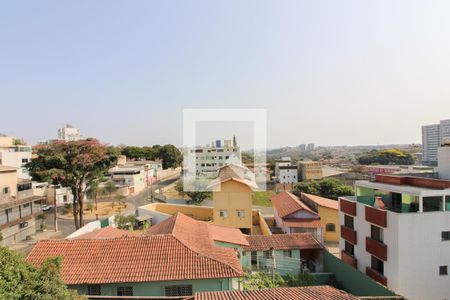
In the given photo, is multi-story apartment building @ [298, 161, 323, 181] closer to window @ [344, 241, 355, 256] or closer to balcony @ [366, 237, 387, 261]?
window @ [344, 241, 355, 256]

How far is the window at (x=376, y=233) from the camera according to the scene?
11.9 m

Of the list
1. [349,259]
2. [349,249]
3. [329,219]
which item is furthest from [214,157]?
[349,259]

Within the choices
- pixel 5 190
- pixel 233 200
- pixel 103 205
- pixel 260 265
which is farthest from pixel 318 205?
pixel 103 205

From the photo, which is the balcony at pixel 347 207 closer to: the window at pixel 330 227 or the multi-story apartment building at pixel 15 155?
the window at pixel 330 227

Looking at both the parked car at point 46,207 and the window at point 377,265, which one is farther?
the parked car at point 46,207

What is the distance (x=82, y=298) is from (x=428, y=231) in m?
10.7

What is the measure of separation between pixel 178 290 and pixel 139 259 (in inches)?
62.9

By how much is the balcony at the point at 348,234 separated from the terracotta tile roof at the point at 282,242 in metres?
1.26

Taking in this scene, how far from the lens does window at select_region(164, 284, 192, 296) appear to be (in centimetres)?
933

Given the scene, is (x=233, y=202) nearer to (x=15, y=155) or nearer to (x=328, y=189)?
(x=328, y=189)

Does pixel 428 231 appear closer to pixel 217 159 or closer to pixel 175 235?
pixel 175 235

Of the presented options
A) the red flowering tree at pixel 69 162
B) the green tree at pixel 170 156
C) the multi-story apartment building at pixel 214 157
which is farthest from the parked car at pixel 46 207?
the green tree at pixel 170 156

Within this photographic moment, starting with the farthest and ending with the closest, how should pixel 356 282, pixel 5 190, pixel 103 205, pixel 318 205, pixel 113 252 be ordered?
pixel 103 205 < pixel 5 190 < pixel 318 205 < pixel 356 282 < pixel 113 252

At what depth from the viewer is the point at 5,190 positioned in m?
22.3
